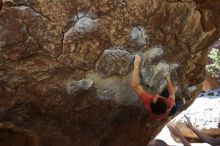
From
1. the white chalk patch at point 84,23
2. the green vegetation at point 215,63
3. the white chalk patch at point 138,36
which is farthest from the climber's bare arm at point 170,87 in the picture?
the green vegetation at point 215,63

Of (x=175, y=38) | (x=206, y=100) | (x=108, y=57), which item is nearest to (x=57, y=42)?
(x=108, y=57)

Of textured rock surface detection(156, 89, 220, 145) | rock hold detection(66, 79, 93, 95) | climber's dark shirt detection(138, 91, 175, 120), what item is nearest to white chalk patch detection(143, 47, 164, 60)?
climber's dark shirt detection(138, 91, 175, 120)

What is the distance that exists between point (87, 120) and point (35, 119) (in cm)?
39

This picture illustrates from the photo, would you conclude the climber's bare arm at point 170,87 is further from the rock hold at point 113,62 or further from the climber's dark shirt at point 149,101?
the rock hold at point 113,62

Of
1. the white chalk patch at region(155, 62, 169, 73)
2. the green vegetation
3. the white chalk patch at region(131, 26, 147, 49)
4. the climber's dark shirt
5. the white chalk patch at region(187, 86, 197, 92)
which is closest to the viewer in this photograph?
the white chalk patch at region(131, 26, 147, 49)

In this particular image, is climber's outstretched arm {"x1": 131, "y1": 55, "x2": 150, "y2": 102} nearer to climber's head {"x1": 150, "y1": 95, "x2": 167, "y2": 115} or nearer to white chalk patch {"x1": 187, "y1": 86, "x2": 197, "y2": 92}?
climber's head {"x1": 150, "y1": 95, "x2": 167, "y2": 115}

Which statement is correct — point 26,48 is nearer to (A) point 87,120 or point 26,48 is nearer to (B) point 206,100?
(A) point 87,120

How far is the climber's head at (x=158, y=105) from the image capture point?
3172mm

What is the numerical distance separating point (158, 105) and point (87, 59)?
2.26 feet

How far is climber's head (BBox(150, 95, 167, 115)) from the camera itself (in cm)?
317

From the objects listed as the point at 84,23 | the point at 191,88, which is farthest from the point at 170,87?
the point at 84,23

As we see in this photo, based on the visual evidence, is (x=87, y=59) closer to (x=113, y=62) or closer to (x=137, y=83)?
(x=113, y=62)

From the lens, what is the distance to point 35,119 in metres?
2.99

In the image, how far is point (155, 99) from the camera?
316cm
